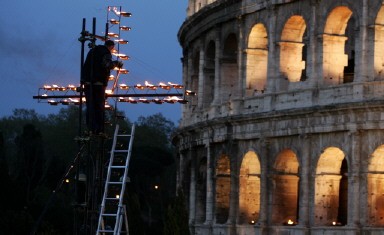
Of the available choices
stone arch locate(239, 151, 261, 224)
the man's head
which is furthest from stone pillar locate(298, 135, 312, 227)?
the man's head

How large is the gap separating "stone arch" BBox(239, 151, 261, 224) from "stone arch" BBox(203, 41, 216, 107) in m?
5.12

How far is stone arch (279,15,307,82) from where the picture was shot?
4291cm

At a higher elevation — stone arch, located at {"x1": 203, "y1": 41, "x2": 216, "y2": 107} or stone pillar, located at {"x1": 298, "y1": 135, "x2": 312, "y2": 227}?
stone arch, located at {"x1": 203, "y1": 41, "x2": 216, "y2": 107}

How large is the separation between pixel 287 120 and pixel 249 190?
4.38 meters

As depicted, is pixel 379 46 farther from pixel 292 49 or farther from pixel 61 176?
pixel 61 176

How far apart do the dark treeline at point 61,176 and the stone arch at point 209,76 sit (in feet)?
14.8

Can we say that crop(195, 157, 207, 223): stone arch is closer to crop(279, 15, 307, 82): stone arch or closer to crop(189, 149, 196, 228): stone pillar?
crop(189, 149, 196, 228): stone pillar

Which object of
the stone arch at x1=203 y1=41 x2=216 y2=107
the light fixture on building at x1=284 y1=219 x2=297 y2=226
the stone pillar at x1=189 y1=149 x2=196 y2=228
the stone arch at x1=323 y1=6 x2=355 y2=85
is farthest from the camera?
the stone arch at x1=203 y1=41 x2=216 y2=107

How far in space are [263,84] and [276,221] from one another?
5.38 meters

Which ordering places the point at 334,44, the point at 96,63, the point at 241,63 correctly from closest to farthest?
1. the point at 96,63
2. the point at 334,44
3. the point at 241,63

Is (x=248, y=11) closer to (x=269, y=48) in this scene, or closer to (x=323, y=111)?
(x=269, y=48)

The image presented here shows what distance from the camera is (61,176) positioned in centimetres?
6003

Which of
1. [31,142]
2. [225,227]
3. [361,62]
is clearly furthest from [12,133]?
[361,62]

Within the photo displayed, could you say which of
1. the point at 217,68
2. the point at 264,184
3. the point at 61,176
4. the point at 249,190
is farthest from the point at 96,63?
the point at 61,176
